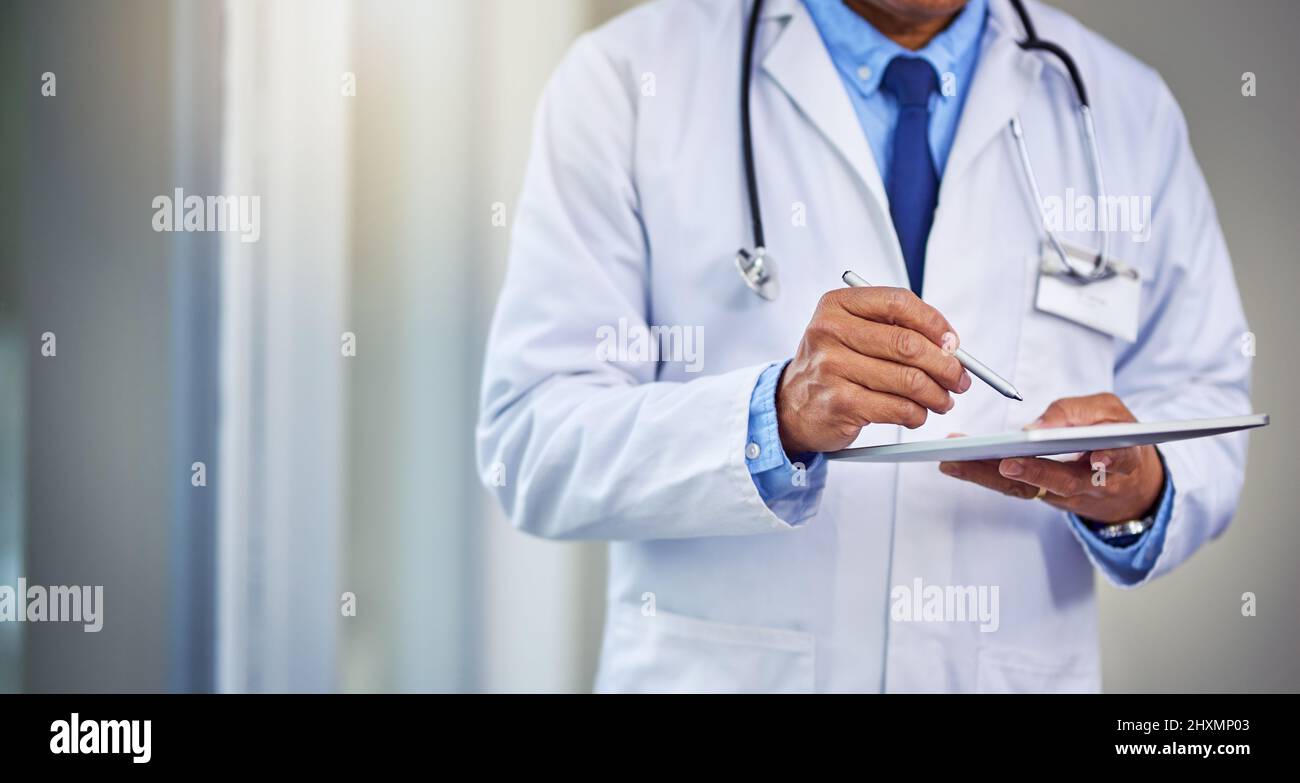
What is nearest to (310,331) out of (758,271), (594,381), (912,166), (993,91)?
(594,381)

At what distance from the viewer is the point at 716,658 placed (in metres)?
0.93

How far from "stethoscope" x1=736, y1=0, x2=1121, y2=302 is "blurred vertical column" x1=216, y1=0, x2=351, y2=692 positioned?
1.67 feet

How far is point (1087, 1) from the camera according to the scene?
123 centimetres

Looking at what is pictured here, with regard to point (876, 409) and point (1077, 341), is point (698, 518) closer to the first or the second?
point (876, 409)

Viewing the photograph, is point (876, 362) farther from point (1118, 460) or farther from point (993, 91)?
point (993, 91)

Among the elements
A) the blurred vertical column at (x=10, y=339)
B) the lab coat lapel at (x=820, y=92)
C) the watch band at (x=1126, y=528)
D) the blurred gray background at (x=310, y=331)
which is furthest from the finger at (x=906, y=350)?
the blurred vertical column at (x=10, y=339)

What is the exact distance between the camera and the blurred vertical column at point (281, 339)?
3.62 feet

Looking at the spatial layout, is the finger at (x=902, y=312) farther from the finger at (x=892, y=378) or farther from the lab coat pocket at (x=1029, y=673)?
the lab coat pocket at (x=1029, y=673)

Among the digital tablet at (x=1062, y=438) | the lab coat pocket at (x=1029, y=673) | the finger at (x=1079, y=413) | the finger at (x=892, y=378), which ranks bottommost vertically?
the lab coat pocket at (x=1029, y=673)

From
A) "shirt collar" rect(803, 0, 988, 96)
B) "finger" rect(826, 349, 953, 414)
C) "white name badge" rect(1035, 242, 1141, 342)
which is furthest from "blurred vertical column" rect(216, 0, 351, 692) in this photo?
"white name badge" rect(1035, 242, 1141, 342)

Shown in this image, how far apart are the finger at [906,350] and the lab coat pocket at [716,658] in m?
0.34

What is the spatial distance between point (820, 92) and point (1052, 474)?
431 mm
